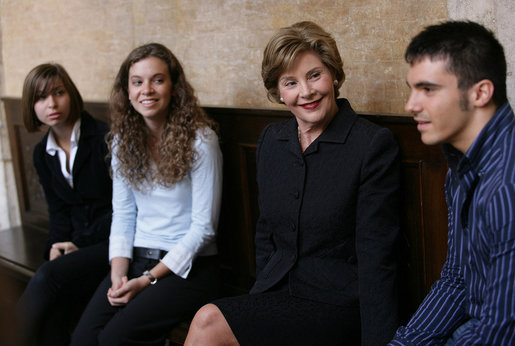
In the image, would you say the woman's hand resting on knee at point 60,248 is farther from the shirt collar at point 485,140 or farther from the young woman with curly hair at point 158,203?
the shirt collar at point 485,140

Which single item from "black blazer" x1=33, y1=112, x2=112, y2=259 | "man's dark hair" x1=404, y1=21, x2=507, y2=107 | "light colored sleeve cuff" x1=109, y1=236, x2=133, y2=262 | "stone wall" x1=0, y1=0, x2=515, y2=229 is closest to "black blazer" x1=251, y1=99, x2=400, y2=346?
"stone wall" x1=0, y1=0, x2=515, y2=229

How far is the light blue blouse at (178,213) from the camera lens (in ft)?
10.3

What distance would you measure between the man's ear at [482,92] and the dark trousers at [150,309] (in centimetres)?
175

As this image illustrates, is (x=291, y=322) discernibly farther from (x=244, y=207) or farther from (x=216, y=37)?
(x=216, y=37)

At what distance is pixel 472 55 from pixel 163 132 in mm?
1780

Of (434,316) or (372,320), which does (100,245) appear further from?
(434,316)

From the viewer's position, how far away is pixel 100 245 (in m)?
3.64

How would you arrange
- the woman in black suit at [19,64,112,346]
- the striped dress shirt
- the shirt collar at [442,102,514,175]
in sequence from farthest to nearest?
the woman in black suit at [19,64,112,346], the shirt collar at [442,102,514,175], the striped dress shirt

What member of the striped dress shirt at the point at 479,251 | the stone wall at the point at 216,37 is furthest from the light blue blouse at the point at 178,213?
the striped dress shirt at the point at 479,251

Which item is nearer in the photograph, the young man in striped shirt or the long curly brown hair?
the young man in striped shirt

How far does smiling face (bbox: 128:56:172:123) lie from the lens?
126 inches

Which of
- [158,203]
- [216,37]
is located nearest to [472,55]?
[158,203]

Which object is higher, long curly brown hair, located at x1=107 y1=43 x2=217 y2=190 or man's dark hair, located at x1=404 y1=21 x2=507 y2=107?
man's dark hair, located at x1=404 y1=21 x2=507 y2=107

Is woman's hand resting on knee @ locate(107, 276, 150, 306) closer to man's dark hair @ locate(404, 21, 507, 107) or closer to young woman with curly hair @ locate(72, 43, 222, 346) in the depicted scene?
young woman with curly hair @ locate(72, 43, 222, 346)
